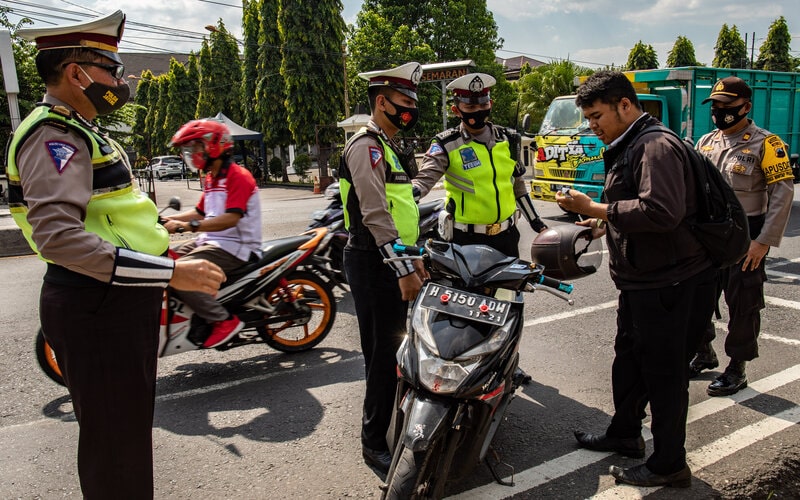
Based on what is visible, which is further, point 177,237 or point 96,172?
point 177,237

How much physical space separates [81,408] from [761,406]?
379 cm

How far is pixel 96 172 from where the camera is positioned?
2070 mm

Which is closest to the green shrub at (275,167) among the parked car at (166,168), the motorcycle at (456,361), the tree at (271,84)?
the tree at (271,84)

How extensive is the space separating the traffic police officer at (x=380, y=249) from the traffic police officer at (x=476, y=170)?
0.90 m

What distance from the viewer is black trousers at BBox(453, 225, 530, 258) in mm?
4156

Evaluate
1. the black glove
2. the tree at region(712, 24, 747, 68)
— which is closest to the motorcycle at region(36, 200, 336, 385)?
the black glove

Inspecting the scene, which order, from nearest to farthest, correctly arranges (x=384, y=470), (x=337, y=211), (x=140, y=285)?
(x=140, y=285), (x=384, y=470), (x=337, y=211)

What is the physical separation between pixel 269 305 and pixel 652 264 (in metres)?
2.83

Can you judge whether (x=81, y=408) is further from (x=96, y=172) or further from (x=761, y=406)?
(x=761, y=406)

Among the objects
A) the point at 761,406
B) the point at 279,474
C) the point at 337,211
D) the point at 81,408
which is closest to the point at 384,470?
the point at 279,474

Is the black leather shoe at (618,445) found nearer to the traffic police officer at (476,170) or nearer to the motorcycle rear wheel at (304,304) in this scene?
the traffic police officer at (476,170)

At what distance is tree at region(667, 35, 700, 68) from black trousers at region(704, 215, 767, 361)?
43.1m

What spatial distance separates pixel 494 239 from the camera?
4172 mm

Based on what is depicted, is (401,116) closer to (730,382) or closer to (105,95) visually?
(105,95)
